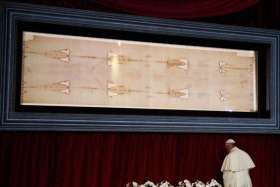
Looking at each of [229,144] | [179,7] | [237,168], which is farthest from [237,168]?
[179,7]

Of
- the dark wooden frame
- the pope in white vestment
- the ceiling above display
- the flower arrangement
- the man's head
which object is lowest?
the flower arrangement

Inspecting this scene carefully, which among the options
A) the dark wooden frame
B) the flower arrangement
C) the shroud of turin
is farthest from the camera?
the flower arrangement

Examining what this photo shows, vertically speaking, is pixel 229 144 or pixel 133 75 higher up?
pixel 133 75

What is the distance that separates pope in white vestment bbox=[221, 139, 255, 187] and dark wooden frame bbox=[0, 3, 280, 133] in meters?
0.19

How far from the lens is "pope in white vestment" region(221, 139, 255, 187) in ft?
8.01

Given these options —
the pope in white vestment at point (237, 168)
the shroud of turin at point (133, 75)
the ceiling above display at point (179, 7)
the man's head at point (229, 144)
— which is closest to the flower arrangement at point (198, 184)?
the pope in white vestment at point (237, 168)

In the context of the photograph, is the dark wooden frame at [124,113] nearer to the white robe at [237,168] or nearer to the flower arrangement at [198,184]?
the white robe at [237,168]

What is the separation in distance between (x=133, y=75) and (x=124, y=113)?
241 mm

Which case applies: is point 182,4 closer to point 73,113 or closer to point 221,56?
point 221,56

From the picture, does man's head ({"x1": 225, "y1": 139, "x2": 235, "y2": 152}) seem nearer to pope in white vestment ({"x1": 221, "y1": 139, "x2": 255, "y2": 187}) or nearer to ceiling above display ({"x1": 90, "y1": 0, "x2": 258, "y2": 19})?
pope in white vestment ({"x1": 221, "y1": 139, "x2": 255, "y2": 187})

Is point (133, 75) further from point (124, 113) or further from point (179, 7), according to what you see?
point (179, 7)

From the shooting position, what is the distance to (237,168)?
244 cm

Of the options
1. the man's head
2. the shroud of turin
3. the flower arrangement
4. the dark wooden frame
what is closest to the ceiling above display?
the dark wooden frame

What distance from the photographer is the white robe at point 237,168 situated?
8.01ft
